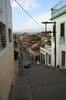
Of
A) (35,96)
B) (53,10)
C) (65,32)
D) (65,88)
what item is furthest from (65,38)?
(35,96)

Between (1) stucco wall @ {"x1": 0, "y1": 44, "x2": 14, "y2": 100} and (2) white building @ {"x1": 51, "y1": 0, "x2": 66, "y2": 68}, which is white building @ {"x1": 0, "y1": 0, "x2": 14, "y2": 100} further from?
(2) white building @ {"x1": 51, "y1": 0, "x2": 66, "y2": 68}

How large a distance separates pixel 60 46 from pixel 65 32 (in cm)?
253

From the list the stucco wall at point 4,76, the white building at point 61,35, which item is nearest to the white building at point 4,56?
the stucco wall at point 4,76

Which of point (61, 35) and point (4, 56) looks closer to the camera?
point (4, 56)

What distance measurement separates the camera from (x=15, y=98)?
8969 millimetres

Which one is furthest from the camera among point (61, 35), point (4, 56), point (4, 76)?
point (61, 35)

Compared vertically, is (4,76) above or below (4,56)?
below

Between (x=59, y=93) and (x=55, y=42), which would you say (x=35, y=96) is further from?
(x=55, y=42)

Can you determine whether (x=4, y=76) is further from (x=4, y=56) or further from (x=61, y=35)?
(x=61, y=35)

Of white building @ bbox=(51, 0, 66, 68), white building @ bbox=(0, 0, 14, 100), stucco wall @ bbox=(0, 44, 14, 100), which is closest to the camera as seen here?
stucco wall @ bbox=(0, 44, 14, 100)

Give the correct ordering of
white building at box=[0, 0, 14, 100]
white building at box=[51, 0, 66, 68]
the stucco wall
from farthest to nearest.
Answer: white building at box=[51, 0, 66, 68]
white building at box=[0, 0, 14, 100]
the stucco wall

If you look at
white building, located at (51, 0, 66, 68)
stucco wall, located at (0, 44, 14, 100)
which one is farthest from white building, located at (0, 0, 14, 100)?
white building, located at (51, 0, 66, 68)

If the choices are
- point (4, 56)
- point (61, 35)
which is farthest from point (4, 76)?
point (61, 35)

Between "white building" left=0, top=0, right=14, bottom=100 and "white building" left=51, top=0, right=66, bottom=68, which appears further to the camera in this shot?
"white building" left=51, top=0, right=66, bottom=68
